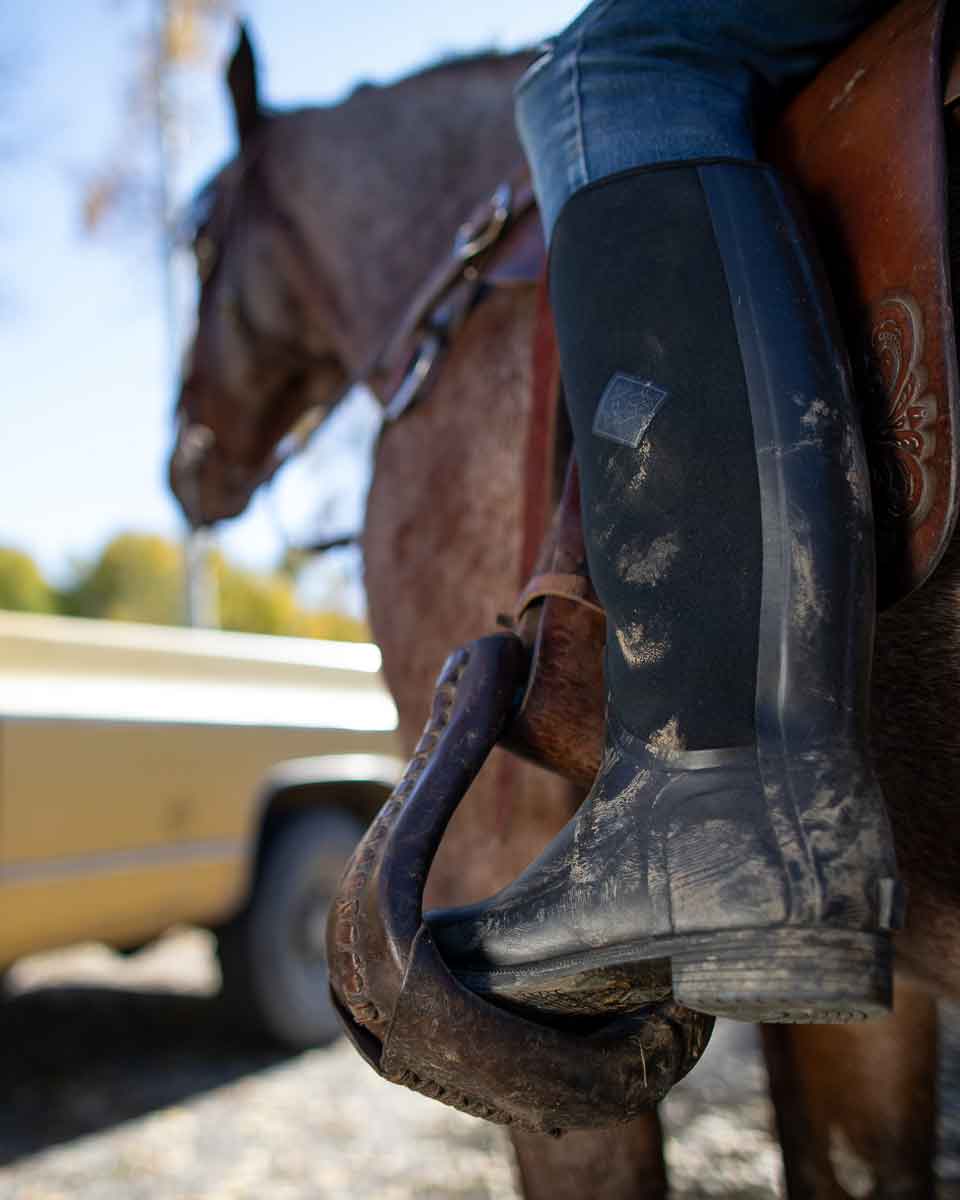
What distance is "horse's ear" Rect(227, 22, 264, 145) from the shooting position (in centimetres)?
282

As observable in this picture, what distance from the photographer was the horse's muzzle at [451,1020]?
1.10 meters

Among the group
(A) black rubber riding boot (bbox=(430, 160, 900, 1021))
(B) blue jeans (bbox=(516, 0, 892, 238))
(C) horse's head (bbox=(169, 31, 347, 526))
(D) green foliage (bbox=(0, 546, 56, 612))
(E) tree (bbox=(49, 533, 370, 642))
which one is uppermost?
(B) blue jeans (bbox=(516, 0, 892, 238))

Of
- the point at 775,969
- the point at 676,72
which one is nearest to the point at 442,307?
the point at 676,72

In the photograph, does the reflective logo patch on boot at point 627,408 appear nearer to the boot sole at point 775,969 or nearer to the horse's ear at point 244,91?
the boot sole at point 775,969

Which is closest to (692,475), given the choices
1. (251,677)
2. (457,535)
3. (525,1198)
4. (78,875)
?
Answer: (457,535)

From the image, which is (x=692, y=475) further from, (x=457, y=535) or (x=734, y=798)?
(x=457, y=535)

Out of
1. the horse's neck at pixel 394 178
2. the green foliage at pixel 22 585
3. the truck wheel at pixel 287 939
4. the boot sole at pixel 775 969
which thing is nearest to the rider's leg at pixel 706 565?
the boot sole at pixel 775 969

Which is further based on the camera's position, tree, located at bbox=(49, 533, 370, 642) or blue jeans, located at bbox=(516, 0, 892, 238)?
tree, located at bbox=(49, 533, 370, 642)

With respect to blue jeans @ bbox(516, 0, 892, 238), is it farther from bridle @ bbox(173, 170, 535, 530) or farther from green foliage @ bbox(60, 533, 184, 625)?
green foliage @ bbox(60, 533, 184, 625)

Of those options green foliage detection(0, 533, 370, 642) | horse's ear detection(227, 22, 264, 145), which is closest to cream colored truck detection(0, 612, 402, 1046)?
horse's ear detection(227, 22, 264, 145)

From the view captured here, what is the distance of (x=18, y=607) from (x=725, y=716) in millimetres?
18039

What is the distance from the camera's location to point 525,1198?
5.69 ft

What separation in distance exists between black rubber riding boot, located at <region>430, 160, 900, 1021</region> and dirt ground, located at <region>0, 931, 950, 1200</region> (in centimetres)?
251

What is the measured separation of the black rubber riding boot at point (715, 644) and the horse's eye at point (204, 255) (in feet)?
6.31
